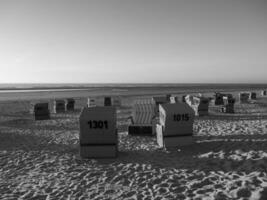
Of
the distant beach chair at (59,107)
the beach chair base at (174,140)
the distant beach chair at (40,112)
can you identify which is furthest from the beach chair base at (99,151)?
the distant beach chair at (59,107)

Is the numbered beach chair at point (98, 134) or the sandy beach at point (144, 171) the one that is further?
the numbered beach chair at point (98, 134)

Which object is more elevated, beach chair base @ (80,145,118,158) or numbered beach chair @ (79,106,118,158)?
numbered beach chair @ (79,106,118,158)

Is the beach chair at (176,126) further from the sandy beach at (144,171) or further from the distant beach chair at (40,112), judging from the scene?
the distant beach chair at (40,112)

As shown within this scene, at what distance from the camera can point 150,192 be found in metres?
5.38

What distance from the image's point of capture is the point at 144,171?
22.2 feet

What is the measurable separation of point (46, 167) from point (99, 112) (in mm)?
2781

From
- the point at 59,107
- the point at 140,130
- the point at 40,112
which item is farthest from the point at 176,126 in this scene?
the point at 59,107

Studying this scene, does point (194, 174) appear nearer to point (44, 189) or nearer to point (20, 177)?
point (44, 189)

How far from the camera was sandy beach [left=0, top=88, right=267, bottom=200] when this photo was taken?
527 cm

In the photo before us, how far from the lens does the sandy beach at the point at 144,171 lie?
527 centimetres

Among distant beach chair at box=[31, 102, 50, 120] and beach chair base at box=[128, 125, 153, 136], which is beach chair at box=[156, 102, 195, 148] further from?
distant beach chair at box=[31, 102, 50, 120]

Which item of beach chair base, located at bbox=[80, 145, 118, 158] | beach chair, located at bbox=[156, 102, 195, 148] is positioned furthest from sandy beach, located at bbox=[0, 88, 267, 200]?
beach chair, located at bbox=[156, 102, 195, 148]

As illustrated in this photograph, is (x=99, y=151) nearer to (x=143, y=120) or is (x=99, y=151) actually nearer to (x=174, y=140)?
(x=174, y=140)

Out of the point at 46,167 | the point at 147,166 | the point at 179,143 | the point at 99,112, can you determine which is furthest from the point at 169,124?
the point at 46,167
